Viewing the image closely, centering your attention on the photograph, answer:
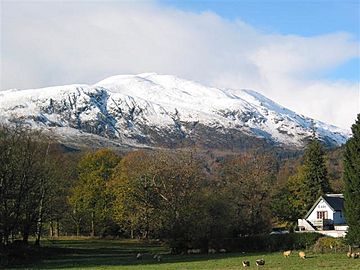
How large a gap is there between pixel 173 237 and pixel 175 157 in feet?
37.6

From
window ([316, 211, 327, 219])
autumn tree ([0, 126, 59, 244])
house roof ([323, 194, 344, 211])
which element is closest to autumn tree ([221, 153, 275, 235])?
window ([316, 211, 327, 219])

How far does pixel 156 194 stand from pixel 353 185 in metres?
22.6

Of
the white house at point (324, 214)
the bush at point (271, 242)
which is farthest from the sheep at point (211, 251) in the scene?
the white house at point (324, 214)

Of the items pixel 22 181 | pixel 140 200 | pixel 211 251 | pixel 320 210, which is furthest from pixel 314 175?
pixel 22 181

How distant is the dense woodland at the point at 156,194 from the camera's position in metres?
55.1

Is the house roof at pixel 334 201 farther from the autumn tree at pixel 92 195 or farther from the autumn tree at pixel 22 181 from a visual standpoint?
the autumn tree at pixel 22 181

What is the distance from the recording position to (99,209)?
90062mm

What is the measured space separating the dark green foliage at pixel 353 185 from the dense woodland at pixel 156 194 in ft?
0.31

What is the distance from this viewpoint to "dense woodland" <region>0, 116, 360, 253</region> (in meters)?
55.1

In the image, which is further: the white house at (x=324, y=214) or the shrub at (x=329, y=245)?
the white house at (x=324, y=214)

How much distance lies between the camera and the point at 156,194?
220ft

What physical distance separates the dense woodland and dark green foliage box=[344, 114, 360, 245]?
0.09 m

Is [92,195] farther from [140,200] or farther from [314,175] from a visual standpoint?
[314,175]

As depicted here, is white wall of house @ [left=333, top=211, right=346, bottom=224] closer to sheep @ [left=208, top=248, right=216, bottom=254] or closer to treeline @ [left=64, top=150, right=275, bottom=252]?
treeline @ [left=64, top=150, right=275, bottom=252]
